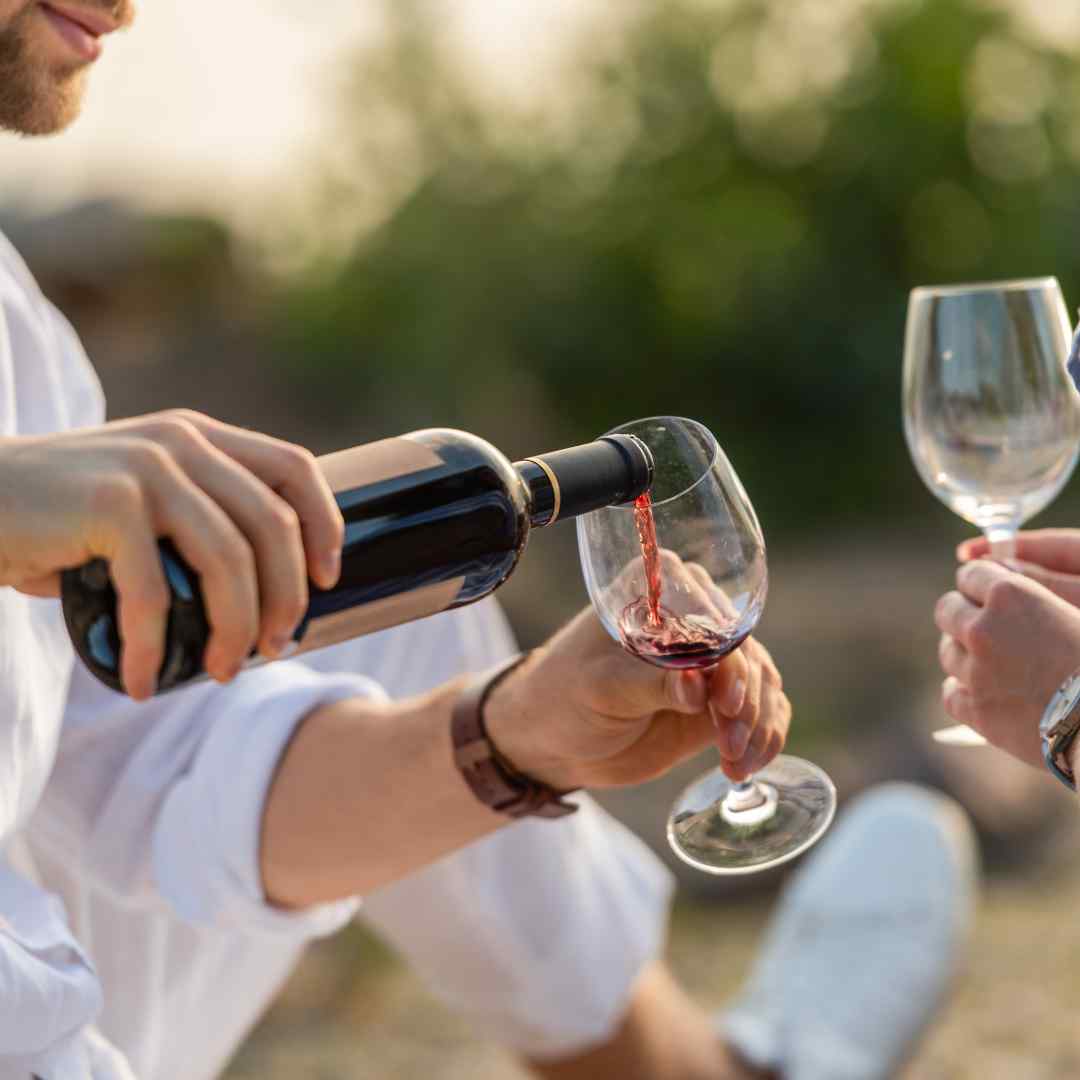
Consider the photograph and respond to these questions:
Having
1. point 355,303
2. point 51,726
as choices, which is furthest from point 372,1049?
point 355,303

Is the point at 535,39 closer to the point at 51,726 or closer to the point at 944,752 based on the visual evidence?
the point at 944,752

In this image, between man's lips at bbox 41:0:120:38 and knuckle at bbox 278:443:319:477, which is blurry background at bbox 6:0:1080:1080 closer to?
man's lips at bbox 41:0:120:38

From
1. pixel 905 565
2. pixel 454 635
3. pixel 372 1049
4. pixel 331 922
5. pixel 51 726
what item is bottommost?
pixel 905 565

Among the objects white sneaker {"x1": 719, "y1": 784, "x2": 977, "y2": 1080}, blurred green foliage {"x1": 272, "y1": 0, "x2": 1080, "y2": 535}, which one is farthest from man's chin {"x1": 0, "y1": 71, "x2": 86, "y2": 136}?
blurred green foliage {"x1": 272, "y1": 0, "x2": 1080, "y2": 535}

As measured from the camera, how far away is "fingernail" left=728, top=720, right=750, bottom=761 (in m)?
1.48

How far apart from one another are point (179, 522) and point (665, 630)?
0.53m

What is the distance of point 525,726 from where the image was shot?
1642 millimetres

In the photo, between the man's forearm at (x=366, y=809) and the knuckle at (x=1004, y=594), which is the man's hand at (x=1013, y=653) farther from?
the man's forearm at (x=366, y=809)

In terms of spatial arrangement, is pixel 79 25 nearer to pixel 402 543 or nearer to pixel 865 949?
pixel 402 543

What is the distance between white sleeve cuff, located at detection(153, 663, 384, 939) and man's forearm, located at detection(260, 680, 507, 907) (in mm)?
23

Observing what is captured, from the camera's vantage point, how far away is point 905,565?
6.32 meters

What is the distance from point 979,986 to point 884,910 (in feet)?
1.84

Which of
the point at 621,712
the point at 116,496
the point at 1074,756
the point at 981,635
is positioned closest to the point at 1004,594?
the point at 981,635

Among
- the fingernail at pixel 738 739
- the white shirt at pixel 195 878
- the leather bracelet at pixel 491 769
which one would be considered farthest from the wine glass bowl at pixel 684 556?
the white shirt at pixel 195 878
